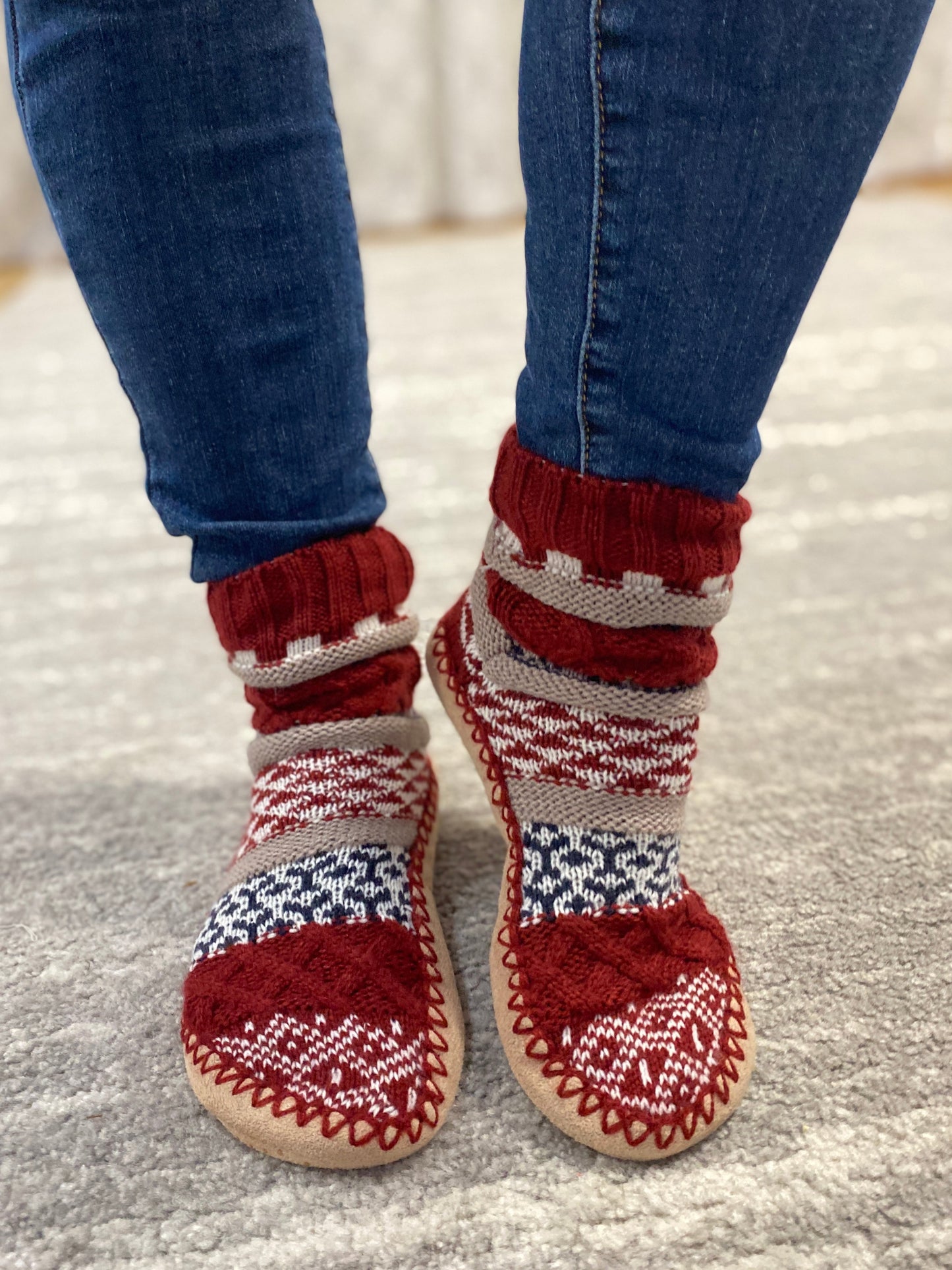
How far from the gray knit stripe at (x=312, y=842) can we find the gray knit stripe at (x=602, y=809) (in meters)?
0.08

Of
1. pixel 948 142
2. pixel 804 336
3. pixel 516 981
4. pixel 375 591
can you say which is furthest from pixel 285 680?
pixel 948 142

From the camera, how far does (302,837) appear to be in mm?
526

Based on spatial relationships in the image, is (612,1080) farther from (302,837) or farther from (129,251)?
(129,251)

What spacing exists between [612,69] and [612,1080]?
380mm

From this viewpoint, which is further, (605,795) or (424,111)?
(424,111)

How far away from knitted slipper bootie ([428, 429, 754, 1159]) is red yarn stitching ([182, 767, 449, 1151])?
3cm

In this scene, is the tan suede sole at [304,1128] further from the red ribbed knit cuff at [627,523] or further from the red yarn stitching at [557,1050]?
the red ribbed knit cuff at [627,523]

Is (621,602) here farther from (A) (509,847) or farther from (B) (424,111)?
(B) (424,111)

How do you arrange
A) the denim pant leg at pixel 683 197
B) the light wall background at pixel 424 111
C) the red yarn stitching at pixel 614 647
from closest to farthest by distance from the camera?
1. the denim pant leg at pixel 683 197
2. the red yarn stitching at pixel 614 647
3. the light wall background at pixel 424 111

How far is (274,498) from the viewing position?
512 millimetres

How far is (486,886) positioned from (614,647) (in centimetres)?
19

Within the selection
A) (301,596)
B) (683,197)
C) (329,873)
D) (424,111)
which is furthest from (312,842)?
(424,111)

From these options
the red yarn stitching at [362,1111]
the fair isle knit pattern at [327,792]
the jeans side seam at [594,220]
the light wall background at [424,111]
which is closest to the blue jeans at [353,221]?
the jeans side seam at [594,220]

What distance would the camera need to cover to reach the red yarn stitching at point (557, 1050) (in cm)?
43
